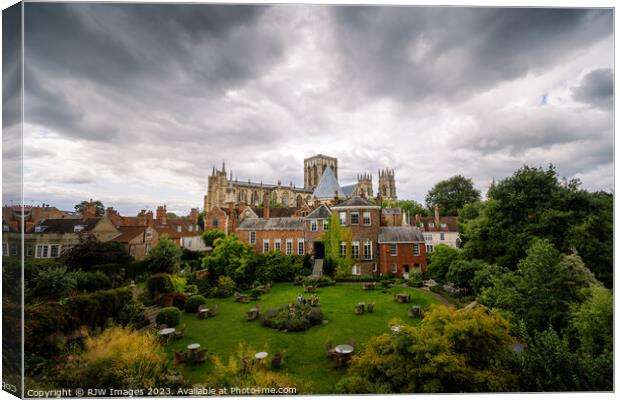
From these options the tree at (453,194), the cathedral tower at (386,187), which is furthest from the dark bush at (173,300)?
the tree at (453,194)

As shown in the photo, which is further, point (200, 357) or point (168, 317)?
point (168, 317)

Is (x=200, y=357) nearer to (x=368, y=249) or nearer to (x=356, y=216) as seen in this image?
(x=368, y=249)

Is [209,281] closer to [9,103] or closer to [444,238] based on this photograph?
[9,103]

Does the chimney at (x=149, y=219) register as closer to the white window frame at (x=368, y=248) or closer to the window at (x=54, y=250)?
the window at (x=54, y=250)

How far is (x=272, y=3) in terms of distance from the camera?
7.34 metres

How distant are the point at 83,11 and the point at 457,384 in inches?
499

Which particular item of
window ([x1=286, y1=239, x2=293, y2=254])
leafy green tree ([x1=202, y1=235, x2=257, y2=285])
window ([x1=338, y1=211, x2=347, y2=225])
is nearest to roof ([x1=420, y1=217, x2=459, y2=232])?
window ([x1=338, y1=211, x2=347, y2=225])

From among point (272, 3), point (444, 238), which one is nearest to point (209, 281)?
point (272, 3)

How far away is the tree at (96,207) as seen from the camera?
8672 mm

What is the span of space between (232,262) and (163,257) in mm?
3895

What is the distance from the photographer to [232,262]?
16.5 m

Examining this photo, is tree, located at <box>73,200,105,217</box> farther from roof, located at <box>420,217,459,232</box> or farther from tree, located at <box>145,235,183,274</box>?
roof, located at <box>420,217,459,232</box>

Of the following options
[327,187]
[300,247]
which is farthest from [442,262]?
[327,187]

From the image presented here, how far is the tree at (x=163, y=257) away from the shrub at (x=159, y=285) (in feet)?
3.02
